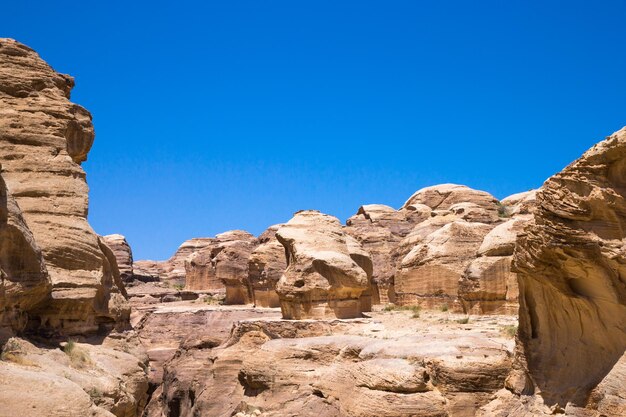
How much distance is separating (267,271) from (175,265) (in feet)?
136

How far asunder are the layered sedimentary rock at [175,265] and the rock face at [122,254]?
7.26 meters

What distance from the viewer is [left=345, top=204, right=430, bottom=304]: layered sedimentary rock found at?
36750mm

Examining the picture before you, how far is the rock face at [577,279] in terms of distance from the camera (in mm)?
10320

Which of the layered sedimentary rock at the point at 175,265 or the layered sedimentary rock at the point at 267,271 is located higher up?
the layered sedimentary rock at the point at 175,265

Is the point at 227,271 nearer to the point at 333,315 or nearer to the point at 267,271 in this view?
the point at 267,271

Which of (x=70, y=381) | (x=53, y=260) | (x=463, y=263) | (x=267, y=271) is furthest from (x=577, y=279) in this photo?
(x=267, y=271)

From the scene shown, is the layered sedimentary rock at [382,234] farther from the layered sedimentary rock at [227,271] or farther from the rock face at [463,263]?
the layered sedimentary rock at [227,271]

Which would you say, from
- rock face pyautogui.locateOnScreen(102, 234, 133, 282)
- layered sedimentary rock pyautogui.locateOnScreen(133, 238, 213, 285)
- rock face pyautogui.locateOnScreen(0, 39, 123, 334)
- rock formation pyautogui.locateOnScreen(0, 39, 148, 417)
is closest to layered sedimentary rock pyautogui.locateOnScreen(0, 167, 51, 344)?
rock formation pyautogui.locateOnScreen(0, 39, 148, 417)

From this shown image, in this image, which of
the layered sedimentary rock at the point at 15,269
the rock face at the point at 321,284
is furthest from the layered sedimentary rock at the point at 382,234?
the layered sedimentary rock at the point at 15,269

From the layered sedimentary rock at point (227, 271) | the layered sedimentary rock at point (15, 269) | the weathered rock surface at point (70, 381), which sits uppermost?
the layered sedimentary rock at point (227, 271)

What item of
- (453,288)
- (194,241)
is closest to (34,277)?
(453,288)

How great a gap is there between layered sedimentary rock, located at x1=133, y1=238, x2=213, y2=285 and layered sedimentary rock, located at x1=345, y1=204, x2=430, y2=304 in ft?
86.7

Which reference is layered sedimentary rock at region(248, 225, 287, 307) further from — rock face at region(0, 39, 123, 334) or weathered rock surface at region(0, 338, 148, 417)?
weathered rock surface at region(0, 338, 148, 417)

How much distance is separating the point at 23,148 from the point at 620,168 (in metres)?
18.0
